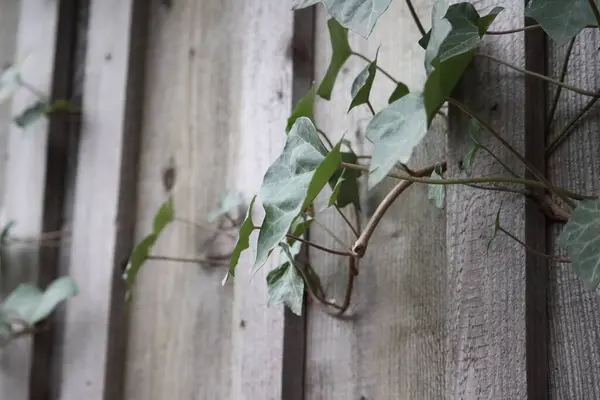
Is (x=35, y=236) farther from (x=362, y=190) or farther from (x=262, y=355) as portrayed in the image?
A: (x=362, y=190)

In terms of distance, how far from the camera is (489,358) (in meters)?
0.62

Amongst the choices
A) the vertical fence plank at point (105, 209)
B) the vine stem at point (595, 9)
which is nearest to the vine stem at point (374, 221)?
the vine stem at point (595, 9)

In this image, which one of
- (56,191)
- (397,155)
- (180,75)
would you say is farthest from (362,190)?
(56,191)

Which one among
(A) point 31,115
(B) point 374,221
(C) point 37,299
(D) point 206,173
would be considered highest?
(A) point 31,115

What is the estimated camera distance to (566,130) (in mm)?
639

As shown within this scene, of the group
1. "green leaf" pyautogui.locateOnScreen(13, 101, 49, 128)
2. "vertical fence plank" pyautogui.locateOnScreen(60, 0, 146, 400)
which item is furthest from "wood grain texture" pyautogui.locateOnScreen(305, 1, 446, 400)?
"green leaf" pyautogui.locateOnScreen(13, 101, 49, 128)

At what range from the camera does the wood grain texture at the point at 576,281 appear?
60 cm

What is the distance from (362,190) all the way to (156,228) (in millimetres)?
315

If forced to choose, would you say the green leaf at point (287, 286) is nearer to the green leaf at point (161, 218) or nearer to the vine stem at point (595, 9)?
the green leaf at point (161, 218)

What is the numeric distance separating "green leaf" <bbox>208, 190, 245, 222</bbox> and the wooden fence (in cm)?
3

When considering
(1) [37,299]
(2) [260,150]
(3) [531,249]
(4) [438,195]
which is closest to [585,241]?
(3) [531,249]

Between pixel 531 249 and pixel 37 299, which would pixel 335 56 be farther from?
pixel 37 299

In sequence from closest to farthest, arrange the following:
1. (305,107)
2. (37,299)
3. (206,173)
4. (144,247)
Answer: (305,107), (144,247), (206,173), (37,299)

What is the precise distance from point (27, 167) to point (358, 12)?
99 centimetres
